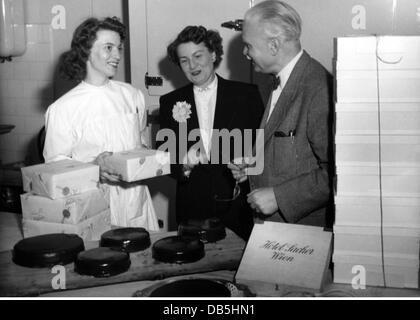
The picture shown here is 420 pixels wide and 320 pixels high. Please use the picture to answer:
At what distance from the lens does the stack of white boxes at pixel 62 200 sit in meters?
1.61

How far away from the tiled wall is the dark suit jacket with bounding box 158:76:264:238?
1692 millimetres

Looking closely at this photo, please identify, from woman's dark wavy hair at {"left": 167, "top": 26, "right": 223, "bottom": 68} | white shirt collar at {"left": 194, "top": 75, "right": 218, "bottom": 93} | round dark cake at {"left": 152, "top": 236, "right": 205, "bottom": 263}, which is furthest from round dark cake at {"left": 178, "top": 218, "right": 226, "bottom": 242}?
woman's dark wavy hair at {"left": 167, "top": 26, "right": 223, "bottom": 68}

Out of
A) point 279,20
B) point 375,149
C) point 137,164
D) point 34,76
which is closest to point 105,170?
point 137,164

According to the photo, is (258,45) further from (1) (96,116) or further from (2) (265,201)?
(1) (96,116)

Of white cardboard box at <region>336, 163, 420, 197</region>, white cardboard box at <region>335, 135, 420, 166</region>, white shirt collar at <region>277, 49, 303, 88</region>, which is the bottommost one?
white cardboard box at <region>336, 163, 420, 197</region>

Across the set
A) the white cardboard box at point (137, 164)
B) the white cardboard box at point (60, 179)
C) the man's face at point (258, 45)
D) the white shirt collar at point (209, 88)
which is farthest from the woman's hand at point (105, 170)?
the white shirt collar at point (209, 88)

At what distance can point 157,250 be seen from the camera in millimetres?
1468

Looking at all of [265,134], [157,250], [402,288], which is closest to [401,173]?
[402,288]

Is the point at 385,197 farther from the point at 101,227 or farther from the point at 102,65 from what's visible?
the point at 102,65

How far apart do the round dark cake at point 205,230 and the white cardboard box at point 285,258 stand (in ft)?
0.71

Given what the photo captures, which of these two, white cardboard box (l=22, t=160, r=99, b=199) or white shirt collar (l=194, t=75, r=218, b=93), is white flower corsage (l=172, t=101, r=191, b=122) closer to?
white shirt collar (l=194, t=75, r=218, b=93)

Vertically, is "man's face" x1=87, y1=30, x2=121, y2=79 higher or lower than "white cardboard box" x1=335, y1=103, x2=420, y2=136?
higher

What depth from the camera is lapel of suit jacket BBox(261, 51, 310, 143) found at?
1740 mm

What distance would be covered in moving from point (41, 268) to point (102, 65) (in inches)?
46.0
